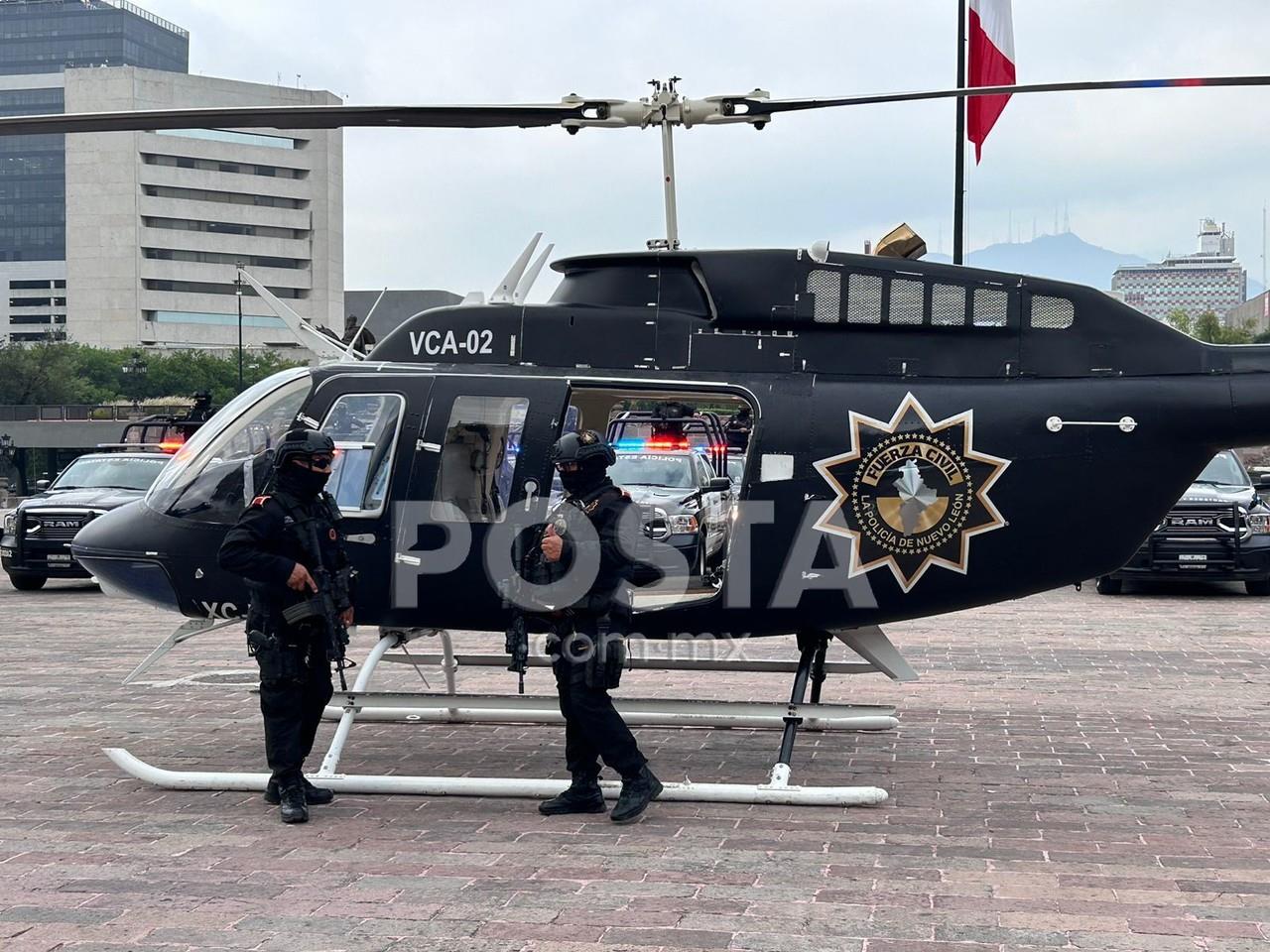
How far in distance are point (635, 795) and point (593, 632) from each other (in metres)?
0.81

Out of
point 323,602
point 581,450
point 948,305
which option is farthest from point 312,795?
point 948,305

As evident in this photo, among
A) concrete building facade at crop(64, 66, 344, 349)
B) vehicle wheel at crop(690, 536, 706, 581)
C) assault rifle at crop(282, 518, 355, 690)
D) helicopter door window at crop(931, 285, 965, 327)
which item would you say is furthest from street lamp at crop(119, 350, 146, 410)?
helicopter door window at crop(931, 285, 965, 327)

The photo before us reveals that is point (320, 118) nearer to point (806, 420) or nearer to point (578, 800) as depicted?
point (806, 420)

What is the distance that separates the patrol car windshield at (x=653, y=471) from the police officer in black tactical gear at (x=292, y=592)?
8.79 m

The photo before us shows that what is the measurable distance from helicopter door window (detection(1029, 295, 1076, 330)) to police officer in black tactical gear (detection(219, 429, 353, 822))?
3828 mm

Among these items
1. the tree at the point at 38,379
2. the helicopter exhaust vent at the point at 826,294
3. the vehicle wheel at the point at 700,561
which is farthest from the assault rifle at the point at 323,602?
the tree at the point at 38,379

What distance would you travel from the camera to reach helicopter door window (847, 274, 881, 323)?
7863mm

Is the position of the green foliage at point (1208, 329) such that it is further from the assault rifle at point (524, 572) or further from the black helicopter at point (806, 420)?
the assault rifle at point (524, 572)

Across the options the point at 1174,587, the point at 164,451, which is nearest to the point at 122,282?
the point at 164,451

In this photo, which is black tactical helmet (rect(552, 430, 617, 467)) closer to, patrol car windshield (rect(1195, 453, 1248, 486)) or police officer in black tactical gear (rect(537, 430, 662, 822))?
Result: police officer in black tactical gear (rect(537, 430, 662, 822))

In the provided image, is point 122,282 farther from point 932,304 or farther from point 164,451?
point 932,304

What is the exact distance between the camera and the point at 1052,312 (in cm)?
790

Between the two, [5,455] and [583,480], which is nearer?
[583,480]

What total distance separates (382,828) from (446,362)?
2649 millimetres
